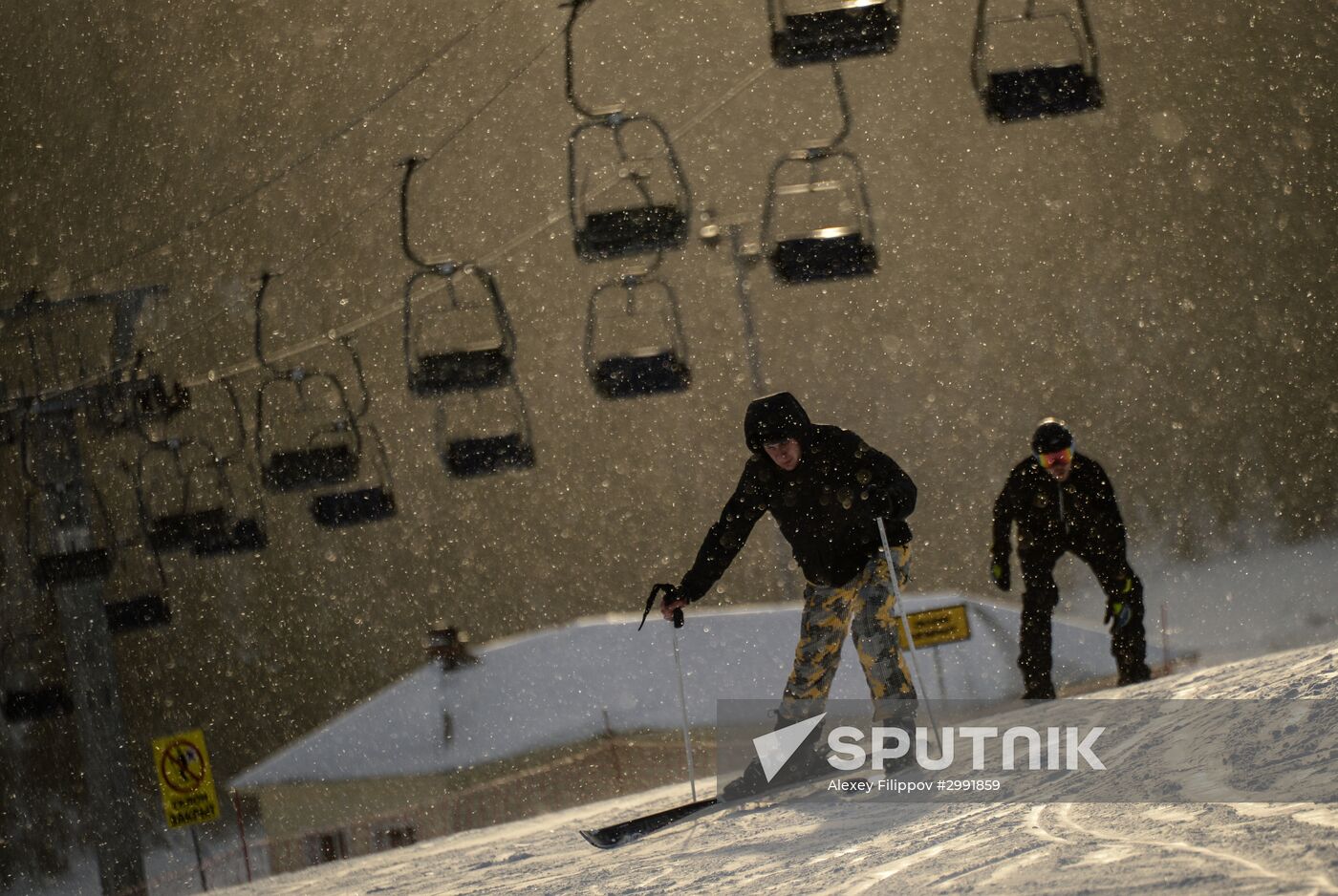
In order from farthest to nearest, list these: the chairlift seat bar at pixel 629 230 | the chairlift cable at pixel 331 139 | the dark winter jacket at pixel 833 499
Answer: the chairlift cable at pixel 331 139 → the chairlift seat bar at pixel 629 230 → the dark winter jacket at pixel 833 499

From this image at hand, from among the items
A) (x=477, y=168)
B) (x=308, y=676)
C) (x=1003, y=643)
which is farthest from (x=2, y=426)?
(x=1003, y=643)

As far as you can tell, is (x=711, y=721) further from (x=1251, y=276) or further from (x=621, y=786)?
(x=1251, y=276)

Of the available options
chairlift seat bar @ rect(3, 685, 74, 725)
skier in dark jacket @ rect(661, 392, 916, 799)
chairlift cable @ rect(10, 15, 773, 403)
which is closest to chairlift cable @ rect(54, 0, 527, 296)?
chairlift cable @ rect(10, 15, 773, 403)

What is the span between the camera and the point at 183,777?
27.8 ft

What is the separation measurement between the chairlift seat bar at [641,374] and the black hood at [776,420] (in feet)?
10.4

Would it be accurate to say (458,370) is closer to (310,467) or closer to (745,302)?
(310,467)

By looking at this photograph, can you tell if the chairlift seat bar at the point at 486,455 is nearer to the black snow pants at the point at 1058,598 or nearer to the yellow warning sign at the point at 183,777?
the yellow warning sign at the point at 183,777

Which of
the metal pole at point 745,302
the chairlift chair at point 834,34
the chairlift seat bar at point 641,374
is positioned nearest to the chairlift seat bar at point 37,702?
the chairlift seat bar at point 641,374

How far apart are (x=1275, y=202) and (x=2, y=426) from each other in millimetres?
14419

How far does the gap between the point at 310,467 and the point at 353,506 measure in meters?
0.44

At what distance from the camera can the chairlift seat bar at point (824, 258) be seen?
21.2 ft

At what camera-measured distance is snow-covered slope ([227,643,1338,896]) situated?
2225 mm

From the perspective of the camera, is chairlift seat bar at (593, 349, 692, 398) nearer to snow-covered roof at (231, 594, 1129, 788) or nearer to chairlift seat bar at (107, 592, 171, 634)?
snow-covered roof at (231, 594, 1129, 788)

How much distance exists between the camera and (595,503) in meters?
13.9
